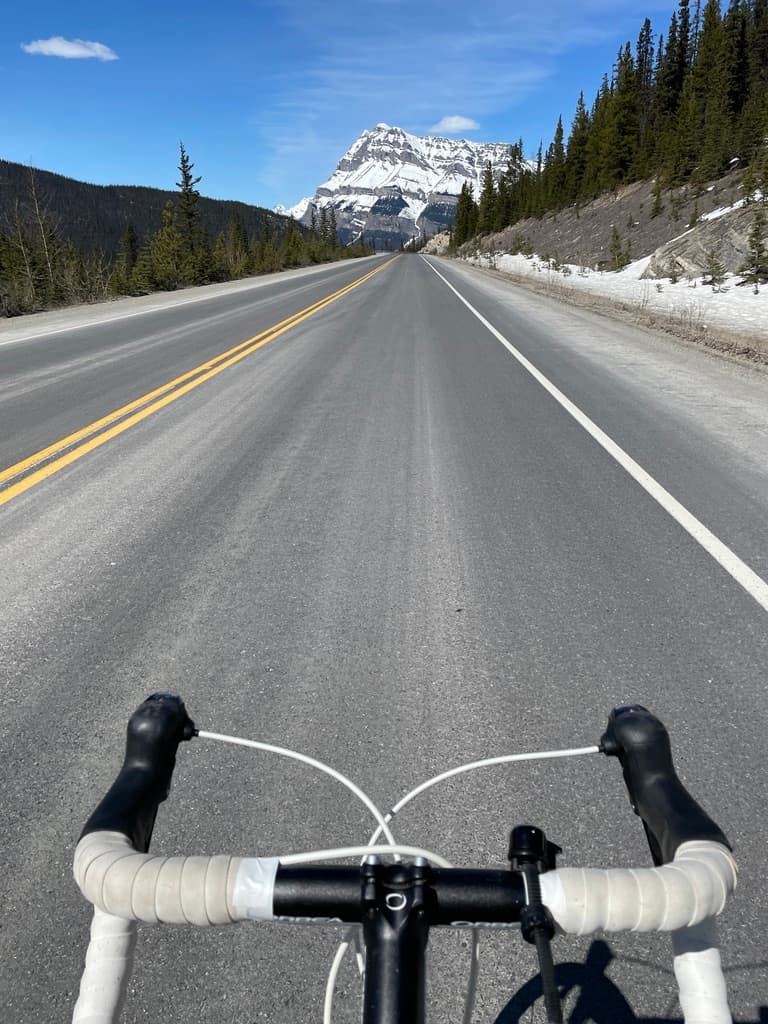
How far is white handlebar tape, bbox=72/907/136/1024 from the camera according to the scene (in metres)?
0.92

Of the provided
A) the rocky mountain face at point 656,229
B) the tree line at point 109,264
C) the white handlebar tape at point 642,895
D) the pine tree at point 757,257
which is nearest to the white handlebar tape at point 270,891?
the white handlebar tape at point 642,895

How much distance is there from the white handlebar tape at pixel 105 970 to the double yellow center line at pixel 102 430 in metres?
4.64

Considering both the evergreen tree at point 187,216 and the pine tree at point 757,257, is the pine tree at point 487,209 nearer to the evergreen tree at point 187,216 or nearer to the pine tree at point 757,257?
the evergreen tree at point 187,216

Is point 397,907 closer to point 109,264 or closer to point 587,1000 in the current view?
point 587,1000

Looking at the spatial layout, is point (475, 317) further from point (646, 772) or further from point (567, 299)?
point (646, 772)

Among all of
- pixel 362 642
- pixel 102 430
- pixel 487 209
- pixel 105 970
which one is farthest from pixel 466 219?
pixel 105 970

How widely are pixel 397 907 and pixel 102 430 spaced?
669 cm

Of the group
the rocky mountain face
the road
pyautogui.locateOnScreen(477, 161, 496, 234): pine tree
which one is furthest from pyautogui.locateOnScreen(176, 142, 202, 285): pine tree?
pyautogui.locateOnScreen(477, 161, 496, 234): pine tree

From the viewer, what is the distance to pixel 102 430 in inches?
270

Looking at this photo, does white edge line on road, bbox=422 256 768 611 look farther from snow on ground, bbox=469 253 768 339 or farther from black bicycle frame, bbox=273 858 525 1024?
snow on ground, bbox=469 253 768 339

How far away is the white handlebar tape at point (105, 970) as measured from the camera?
92 centimetres

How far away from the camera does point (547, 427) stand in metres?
7.14

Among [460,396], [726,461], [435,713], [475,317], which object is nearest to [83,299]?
[475,317]

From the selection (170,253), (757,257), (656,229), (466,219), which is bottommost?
(170,253)
